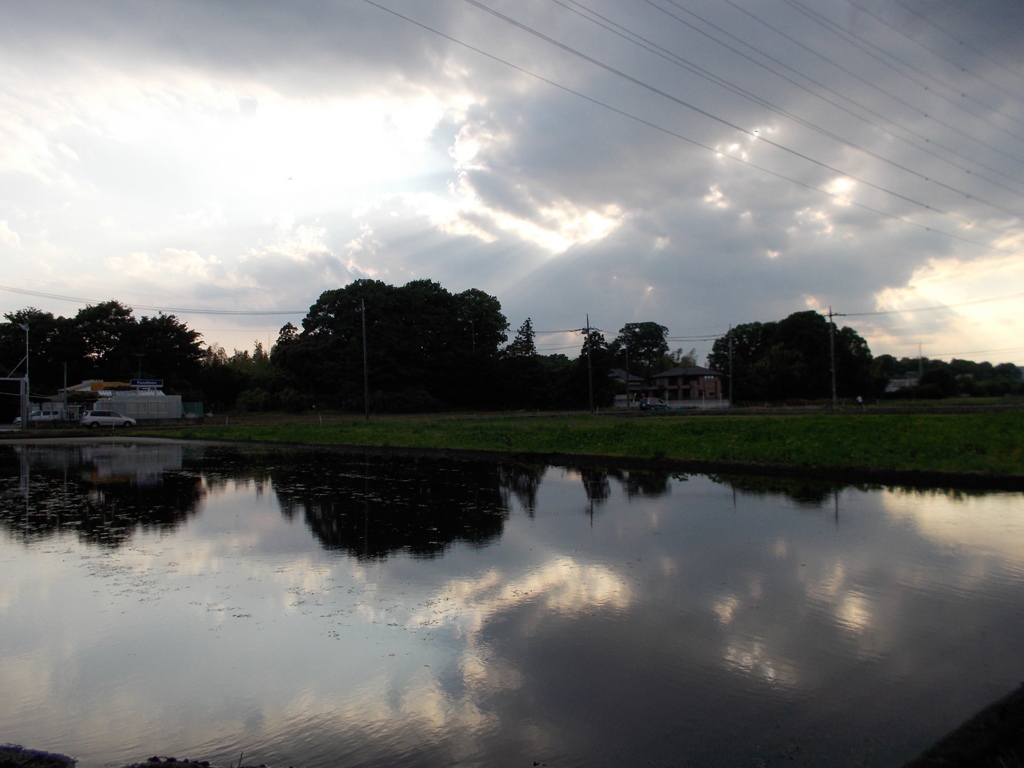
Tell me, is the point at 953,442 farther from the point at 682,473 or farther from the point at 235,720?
the point at 235,720

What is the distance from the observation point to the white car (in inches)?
1806

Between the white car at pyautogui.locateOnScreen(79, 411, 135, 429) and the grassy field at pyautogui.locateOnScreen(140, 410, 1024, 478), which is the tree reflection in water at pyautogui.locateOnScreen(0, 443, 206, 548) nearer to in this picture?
the grassy field at pyautogui.locateOnScreen(140, 410, 1024, 478)

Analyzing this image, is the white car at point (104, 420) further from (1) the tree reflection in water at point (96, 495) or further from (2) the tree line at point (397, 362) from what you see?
(1) the tree reflection in water at point (96, 495)

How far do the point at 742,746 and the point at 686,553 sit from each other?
4576mm

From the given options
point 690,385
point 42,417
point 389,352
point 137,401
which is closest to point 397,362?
point 389,352

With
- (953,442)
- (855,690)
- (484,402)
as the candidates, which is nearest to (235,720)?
(855,690)

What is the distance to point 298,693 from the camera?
4.62 meters

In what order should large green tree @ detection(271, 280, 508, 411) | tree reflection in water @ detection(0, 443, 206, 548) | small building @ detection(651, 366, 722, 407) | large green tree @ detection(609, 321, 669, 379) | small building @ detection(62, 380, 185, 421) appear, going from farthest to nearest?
large green tree @ detection(609, 321, 669, 379)
small building @ detection(651, 366, 722, 407)
large green tree @ detection(271, 280, 508, 411)
small building @ detection(62, 380, 185, 421)
tree reflection in water @ detection(0, 443, 206, 548)

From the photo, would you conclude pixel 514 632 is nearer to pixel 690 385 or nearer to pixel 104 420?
pixel 104 420

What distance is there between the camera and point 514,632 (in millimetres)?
5695

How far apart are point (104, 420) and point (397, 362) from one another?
88.2ft

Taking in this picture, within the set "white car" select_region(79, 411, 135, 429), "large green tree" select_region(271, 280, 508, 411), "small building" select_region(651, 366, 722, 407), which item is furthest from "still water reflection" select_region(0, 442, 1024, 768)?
"small building" select_region(651, 366, 722, 407)

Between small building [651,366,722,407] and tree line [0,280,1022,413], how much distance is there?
26.0ft

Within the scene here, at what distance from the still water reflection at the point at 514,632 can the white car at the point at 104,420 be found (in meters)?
39.3
